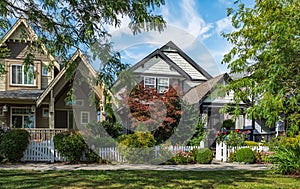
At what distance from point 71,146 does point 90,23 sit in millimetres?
8116

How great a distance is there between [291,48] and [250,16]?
3.45 m

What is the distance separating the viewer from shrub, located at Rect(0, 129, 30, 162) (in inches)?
507

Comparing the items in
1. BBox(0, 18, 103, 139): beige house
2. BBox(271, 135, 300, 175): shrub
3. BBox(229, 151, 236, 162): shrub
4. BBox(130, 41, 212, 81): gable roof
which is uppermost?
BBox(130, 41, 212, 81): gable roof

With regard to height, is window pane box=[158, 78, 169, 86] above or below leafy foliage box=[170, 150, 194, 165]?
above

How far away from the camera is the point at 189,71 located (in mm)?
26000

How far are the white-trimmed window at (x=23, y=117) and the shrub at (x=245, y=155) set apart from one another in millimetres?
13309

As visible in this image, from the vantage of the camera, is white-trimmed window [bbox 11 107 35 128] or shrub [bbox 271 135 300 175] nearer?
shrub [bbox 271 135 300 175]

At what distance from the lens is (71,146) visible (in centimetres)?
1312

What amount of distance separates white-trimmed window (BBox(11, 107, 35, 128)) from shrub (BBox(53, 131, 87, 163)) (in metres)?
8.08

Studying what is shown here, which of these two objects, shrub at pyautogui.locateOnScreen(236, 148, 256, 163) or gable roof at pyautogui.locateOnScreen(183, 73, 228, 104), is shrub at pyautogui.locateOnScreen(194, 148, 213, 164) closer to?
shrub at pyautogui.locateOnScreen(236, 148, 256, 163)

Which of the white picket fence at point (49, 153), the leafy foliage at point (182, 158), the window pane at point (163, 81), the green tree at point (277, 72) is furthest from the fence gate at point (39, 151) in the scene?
the window pane at point (163, 81)

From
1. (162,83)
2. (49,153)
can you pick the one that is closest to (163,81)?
(162,83)

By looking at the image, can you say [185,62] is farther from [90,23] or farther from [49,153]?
[90,23]

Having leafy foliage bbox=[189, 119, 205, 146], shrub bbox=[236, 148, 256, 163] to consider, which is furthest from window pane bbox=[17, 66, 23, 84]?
shrub bbox=[236, 148, 256, 163]
